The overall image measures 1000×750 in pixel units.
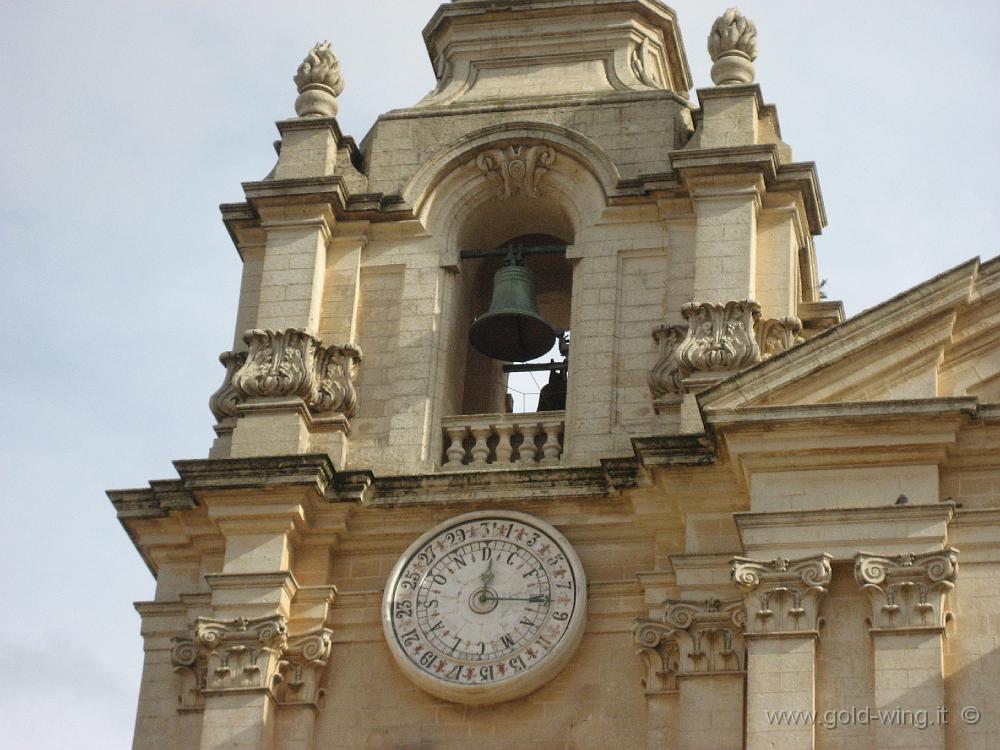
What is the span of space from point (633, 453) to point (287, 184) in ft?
13.1

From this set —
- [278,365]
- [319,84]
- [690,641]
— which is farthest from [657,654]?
[319,84]

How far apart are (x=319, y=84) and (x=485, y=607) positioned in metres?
5.59

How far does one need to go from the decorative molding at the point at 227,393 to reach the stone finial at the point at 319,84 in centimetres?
254

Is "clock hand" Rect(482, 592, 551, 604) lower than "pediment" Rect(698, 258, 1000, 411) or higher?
lower

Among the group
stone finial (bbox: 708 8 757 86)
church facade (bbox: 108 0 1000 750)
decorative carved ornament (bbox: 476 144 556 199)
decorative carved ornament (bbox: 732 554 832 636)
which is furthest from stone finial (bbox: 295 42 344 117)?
decorative carved ornament (bbox: 732 554 832 636)

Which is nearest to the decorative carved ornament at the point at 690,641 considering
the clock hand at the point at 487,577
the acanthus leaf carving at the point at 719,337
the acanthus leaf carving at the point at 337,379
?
the clock hand at the point at 487,577

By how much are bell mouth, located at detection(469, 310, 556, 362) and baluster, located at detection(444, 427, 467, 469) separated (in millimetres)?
1235

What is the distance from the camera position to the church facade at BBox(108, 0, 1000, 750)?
74.2ft

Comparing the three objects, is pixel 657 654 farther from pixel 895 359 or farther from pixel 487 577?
pixel 895 359

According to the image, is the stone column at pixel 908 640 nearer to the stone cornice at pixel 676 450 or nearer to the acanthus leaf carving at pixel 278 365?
the stone cornice at pixel 676 450

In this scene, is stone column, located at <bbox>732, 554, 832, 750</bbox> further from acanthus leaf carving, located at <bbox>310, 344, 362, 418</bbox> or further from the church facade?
acanthus leaf carving, located at <bbox>310, 344, 362, 418</bbox>

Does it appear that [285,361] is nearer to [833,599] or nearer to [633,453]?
[633,453]

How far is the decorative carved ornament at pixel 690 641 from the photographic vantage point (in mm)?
22922

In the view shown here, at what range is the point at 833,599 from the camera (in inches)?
888
